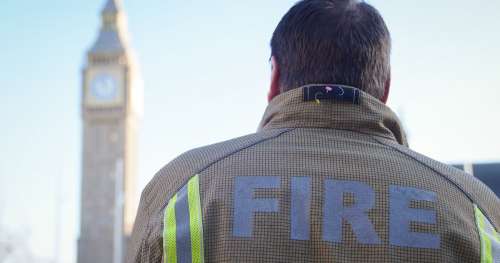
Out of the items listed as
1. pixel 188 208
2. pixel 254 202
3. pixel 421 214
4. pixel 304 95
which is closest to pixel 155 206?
pixel 188 208

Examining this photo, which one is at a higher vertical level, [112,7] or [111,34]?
[112,7]

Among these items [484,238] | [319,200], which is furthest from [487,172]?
[319,200]

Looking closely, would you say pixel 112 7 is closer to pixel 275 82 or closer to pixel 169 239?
pixel 275 82

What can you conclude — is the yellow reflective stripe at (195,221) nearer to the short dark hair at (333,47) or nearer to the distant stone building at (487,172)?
the short dark hair at (333,47)

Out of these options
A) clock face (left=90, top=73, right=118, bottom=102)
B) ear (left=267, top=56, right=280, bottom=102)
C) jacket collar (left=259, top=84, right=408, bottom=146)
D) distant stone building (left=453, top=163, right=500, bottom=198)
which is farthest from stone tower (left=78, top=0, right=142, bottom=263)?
jacket collar (left=259, top=84, right=408, bottom=146)

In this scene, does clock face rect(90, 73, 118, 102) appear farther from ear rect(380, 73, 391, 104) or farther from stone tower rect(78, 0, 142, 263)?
ear rect(380, 73, 391, 104)

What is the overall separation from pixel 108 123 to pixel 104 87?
258 centimetres

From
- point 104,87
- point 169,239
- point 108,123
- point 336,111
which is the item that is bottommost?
point 108,123

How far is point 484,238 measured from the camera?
1.41 m

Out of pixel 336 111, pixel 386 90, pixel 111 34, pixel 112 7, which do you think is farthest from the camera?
pixel 112 7

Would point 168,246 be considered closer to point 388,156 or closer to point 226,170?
point 226,170

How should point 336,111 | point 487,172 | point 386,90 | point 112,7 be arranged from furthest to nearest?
point 112,7 → point 487,172 → point 386,90 → point 336,111

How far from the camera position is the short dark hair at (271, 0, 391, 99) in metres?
1.55

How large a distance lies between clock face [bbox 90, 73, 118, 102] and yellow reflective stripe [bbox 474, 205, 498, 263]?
167ft
